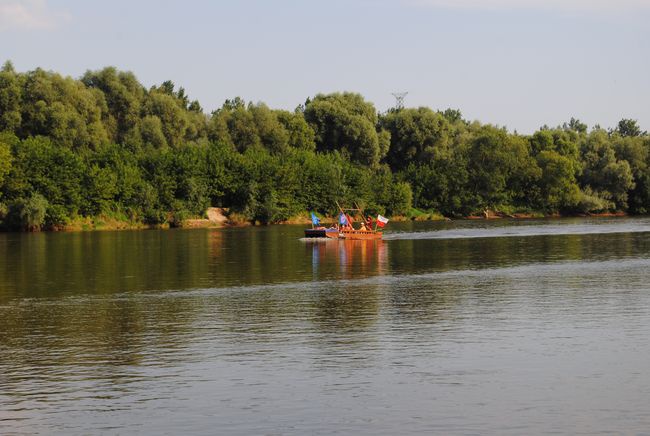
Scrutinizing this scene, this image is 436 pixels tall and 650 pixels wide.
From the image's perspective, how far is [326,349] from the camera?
27.8m

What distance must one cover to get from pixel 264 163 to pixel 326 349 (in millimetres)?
112590

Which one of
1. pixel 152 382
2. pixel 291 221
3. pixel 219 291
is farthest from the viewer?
pixel 291 221

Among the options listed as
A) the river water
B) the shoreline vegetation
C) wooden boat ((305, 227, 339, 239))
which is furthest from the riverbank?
the river water

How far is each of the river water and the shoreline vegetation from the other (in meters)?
63.6

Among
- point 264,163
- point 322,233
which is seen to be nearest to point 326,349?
point 322,233

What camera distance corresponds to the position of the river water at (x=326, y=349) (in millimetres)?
20141

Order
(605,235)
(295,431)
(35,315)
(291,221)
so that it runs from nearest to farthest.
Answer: (295,431) < (35,315) < (605,235) < (291,221)

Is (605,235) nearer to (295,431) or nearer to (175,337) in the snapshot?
(175,337)

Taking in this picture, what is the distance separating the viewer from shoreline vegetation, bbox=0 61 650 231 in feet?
→ 393

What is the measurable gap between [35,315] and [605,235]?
7169 cm

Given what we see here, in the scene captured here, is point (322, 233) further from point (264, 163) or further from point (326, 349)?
point (326, 349)

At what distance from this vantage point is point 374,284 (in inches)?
1864

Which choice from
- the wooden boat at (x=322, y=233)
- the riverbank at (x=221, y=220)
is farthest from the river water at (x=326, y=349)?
the riverbank at (x=221, y=220)

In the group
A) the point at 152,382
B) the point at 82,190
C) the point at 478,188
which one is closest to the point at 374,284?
the point at 152,382
